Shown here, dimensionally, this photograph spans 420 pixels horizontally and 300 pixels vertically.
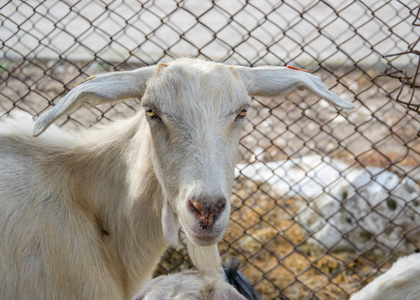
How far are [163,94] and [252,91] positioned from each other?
50 cm

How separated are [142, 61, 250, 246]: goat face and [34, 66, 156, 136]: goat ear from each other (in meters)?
0.10

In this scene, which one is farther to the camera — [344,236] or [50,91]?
[50,91]

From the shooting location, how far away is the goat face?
2.63 m

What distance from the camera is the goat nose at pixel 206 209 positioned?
8.35 ft

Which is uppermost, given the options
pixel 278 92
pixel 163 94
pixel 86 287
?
pixel 278 92

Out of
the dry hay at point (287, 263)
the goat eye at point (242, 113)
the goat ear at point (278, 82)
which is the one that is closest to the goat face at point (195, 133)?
the goat eye at point (242, 113)

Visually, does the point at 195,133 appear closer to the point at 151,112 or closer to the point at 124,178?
the point at 151,112

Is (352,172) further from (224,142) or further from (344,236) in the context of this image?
(224,142)

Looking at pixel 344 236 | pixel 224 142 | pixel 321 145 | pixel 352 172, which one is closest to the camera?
pixel 224 142

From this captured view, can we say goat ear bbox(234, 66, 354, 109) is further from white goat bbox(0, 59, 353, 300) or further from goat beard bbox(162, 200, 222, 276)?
goat beard bbox(162, 200, 222, 276)

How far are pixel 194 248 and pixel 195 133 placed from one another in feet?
2.52

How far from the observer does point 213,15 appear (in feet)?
29.3

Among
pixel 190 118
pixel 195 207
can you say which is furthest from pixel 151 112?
pixel 195 207

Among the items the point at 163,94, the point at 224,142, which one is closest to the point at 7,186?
the point at 163,94
